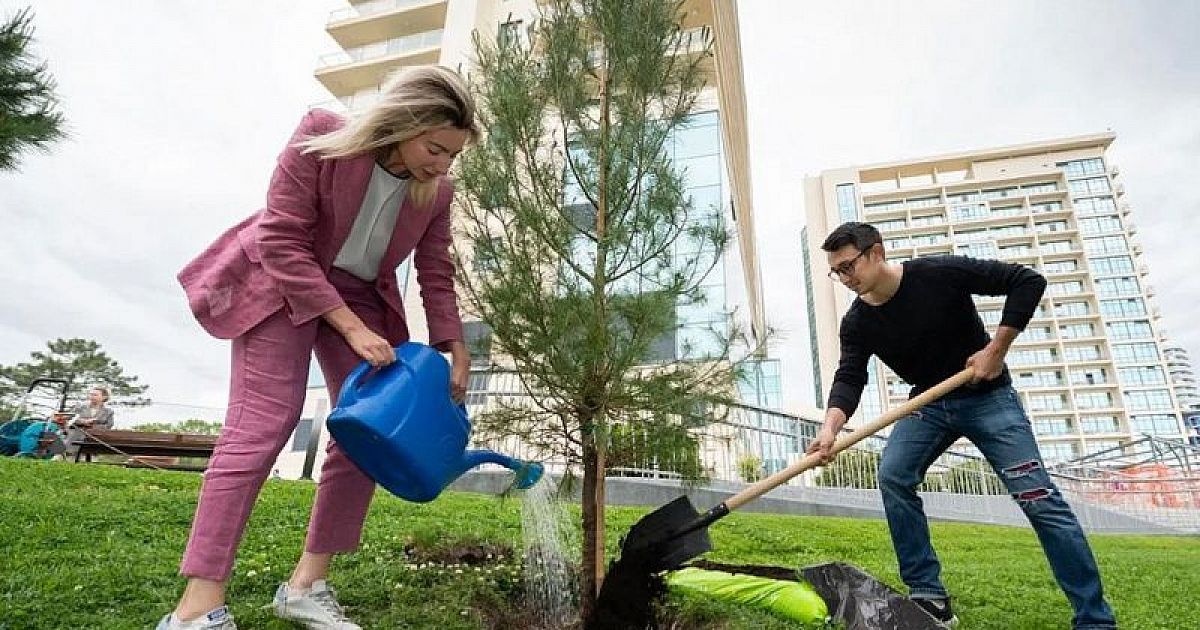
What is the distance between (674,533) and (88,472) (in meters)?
4.77

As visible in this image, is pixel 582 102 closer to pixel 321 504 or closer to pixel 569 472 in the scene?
pixel 569 472

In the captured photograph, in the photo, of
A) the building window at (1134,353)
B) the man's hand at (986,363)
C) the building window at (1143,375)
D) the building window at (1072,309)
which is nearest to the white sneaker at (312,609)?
the man's hand at (986,363)

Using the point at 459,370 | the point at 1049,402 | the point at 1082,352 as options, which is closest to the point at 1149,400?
the point at 1082,352

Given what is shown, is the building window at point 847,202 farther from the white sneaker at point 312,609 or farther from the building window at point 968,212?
the white sneaker at point 312,609

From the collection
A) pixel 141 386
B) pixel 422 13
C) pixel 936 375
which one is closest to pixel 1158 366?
pixel 422 13

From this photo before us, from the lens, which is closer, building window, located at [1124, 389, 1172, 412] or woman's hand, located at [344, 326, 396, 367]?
woman's hand, located at [344, 326, 396, 367]

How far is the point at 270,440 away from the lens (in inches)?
58.6

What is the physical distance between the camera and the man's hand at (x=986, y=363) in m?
2.04

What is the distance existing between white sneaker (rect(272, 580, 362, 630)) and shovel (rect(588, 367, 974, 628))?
2.40 feet

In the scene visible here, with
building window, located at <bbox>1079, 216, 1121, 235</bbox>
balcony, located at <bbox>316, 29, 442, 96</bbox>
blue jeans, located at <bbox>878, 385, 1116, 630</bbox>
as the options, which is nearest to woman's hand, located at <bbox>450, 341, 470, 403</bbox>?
blue jeans, located at <bbox>878, 385, 1116, 630</bbox>

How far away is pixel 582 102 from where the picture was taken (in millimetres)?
2541

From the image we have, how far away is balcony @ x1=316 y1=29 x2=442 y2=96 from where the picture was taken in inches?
778

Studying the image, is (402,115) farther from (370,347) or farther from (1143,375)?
(1143,375)

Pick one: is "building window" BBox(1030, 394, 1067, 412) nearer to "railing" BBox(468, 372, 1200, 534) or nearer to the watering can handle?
"railing" BBox(468, 372, 1200, 534)
